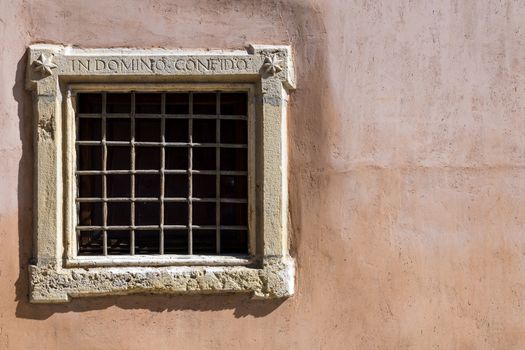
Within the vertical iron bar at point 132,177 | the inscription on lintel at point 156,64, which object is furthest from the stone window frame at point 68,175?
the vertical iron bar at point 132,177

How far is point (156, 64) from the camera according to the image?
377 cm

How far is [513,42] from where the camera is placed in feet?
12.6

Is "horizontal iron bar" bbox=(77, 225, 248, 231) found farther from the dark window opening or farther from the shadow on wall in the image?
the shadow on wall

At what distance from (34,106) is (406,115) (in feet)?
6.73

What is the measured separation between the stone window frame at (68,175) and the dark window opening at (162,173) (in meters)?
0.14

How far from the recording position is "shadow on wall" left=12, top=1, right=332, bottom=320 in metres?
3.79

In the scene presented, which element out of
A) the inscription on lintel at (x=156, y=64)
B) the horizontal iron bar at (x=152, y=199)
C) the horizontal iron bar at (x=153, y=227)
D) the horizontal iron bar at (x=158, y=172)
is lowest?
the horizontal iron bar at (x=153, y=227)

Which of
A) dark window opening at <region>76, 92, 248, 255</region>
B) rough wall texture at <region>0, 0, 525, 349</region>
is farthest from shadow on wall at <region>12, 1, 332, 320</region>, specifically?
dark window opening at <region>76, 92, 248, 255</region>

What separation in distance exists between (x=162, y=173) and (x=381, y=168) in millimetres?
1221

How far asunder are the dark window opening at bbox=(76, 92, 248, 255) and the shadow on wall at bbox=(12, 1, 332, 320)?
269mm

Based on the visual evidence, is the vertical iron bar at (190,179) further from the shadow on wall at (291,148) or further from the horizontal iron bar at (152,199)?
the shadow on wall at (291,148)

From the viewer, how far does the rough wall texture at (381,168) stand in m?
3.81

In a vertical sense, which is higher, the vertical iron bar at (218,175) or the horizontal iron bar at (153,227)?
the vertical iron bar at (218,175)

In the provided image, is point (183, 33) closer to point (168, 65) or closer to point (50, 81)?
point (168, 65)
